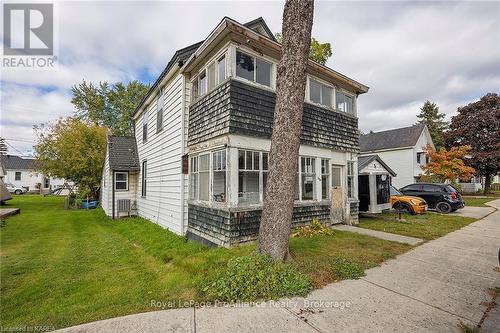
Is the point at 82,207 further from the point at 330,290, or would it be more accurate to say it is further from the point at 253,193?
the point at 330,290

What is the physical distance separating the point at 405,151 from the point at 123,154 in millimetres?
28429

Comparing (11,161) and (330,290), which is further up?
(11,161)

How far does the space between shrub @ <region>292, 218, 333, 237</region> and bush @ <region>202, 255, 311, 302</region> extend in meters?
3.57

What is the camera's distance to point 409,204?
1373 cm

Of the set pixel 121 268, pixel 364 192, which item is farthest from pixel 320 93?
pixel 121 268

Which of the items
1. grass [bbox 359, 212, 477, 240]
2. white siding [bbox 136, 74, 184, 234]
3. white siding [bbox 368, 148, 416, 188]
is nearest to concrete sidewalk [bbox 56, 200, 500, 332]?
grass [bbox 359, 212, 477, 240]

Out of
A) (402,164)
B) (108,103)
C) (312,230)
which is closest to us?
(312,230)

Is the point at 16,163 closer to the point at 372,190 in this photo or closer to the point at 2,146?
the point at 2,146

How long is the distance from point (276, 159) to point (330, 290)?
2453 millimetres

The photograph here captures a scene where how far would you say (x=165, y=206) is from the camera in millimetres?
10008

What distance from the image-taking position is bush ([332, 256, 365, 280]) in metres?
4.73

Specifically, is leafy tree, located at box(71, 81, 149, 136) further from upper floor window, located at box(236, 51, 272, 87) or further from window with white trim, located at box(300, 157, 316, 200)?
window with white trim, located at box(300, 157, 316, 200)

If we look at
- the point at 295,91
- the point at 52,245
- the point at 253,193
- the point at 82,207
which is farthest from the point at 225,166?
the point at 82,207

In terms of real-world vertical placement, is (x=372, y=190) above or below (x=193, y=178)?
below
